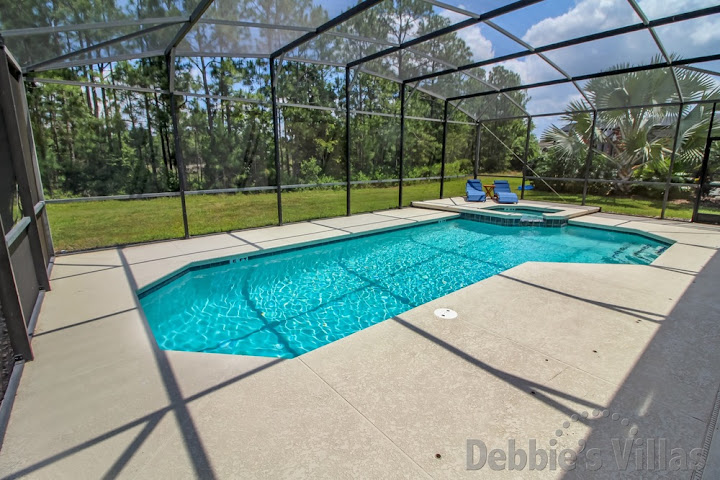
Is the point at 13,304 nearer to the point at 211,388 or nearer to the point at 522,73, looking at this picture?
the point at 211,388

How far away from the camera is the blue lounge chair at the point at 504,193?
33.7 ft

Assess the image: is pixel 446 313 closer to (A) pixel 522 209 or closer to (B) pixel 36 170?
(B) pixel 36 170

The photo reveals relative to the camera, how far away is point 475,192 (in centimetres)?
1086

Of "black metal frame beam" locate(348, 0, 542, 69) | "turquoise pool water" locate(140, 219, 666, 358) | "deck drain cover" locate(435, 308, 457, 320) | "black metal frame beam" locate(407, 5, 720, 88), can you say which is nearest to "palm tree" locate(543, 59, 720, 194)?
"black metal frame beam" locate(407, 5, 720, 88)

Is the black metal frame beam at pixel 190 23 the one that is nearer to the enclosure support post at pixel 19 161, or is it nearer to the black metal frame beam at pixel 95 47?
the black metal frame beam at pixel 95 47

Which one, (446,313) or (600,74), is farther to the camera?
(600,74)

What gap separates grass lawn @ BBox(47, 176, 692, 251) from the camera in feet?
24.2

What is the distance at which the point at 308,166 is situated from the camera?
456 inches

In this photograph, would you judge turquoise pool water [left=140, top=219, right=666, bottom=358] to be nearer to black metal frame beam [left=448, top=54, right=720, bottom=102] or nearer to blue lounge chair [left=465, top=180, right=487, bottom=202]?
blue lounge chair [left=465, top=180, right=487, bottom=202]

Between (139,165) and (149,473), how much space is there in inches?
381

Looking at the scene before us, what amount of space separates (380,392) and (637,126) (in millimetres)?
12746

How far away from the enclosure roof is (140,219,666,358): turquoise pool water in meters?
3.16

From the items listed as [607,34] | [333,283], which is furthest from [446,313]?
[607,34]

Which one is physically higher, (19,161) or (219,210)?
(19,161)
